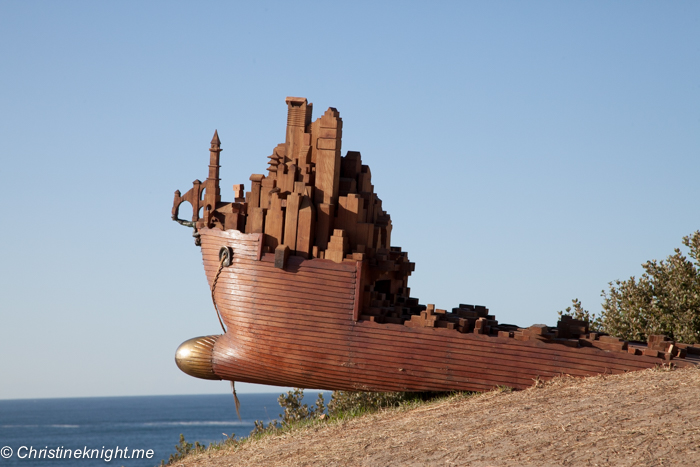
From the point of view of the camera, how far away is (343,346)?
43.0ft

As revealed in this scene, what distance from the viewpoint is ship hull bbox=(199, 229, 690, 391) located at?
12750 mm

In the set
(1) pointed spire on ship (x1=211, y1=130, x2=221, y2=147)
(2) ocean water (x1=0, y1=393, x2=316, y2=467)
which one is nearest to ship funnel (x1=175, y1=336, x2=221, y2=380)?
(1) pointed spire on ship (x1=211, y1=130, x2=221, y2=147)

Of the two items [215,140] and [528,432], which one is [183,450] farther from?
[528,432]

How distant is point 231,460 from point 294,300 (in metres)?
2.76

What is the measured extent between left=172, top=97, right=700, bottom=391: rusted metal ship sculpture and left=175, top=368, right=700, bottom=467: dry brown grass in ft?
1.75

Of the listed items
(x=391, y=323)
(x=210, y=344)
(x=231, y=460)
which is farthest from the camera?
(x=210, y=344)

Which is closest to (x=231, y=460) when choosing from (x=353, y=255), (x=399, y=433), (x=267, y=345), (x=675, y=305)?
(x=267, y=345)

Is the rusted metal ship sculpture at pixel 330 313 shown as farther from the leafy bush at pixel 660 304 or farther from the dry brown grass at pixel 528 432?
the leafy bush at pixel 660 304

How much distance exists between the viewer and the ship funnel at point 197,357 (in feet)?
47.2

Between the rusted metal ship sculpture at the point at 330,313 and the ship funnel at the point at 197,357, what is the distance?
2 centimetres

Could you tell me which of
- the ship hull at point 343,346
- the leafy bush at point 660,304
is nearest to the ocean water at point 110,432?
the leafy bush at point 660,304

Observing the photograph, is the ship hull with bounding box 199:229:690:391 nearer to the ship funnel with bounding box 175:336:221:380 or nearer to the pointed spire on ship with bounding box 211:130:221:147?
the ship funnel with bounding box 175:336:221:380

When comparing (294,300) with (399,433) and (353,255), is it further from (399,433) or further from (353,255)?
(399,433)

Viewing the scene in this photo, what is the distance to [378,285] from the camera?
15.0 metres
